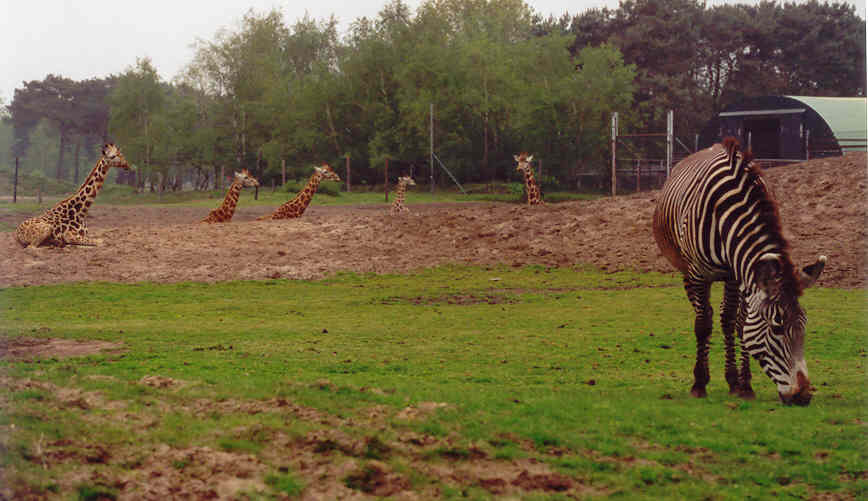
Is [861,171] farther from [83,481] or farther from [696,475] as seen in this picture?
[83,481]

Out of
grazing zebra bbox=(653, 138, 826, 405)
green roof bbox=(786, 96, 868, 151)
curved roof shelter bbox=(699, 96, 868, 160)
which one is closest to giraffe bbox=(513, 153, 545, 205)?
curved roof shelter bbox=(699, 96, 868, 160)

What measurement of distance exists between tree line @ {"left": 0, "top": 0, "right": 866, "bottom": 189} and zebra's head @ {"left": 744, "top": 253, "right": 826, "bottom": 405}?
1644 inches

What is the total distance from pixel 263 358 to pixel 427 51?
45.5 meters

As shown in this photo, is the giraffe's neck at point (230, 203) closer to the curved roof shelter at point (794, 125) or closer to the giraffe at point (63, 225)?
the giraffe at point (63, 225)

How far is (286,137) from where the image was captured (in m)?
64.6

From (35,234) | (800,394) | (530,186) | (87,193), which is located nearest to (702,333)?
(800,394)

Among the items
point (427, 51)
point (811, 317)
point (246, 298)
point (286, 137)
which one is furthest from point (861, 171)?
point (286, 137)

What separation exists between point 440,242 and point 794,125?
29.6 metres

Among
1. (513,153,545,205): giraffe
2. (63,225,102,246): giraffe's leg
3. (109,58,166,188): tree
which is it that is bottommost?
(63,225,102,246): giraffe's leg

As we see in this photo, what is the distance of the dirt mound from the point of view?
22.9m

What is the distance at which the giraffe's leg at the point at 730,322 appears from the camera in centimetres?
935

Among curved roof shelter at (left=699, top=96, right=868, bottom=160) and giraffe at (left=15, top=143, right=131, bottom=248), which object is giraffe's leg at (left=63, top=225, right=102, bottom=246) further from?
curved roof shelter at (left=699, top=96, right=868, bottom=160)

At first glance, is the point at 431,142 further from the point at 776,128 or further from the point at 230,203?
the point at 776,128

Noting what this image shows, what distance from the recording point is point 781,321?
8.20 m
